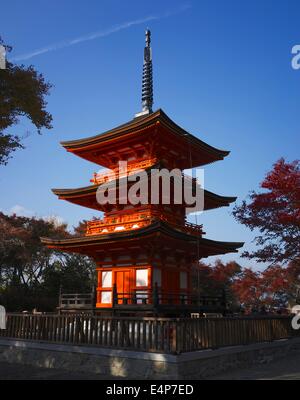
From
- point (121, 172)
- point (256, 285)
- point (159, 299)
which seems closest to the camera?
point (159, 299)

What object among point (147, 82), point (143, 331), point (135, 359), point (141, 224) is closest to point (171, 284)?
point (141, 224)

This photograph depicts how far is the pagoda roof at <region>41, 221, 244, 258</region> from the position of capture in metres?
18.4

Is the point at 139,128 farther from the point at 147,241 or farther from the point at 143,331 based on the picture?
the point at 143,331

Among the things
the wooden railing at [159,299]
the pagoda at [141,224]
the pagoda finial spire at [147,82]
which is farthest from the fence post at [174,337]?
the pagoda finial spire at [147,82]

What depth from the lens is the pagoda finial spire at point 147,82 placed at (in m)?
25.7

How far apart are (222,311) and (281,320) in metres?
3.57

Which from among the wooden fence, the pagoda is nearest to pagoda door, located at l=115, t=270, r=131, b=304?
the pagoda

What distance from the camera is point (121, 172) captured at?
23.0 meters

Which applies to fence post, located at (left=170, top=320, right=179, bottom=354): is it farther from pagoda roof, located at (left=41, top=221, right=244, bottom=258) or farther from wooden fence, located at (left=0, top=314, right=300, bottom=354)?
pagoda roof, located at (left=41, top=221, right=244, bottom=258)

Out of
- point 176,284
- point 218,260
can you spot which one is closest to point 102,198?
point 176,284

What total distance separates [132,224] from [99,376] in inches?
399

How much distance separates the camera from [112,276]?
71.3ft

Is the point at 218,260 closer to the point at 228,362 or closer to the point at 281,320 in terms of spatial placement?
the point at 281,320
